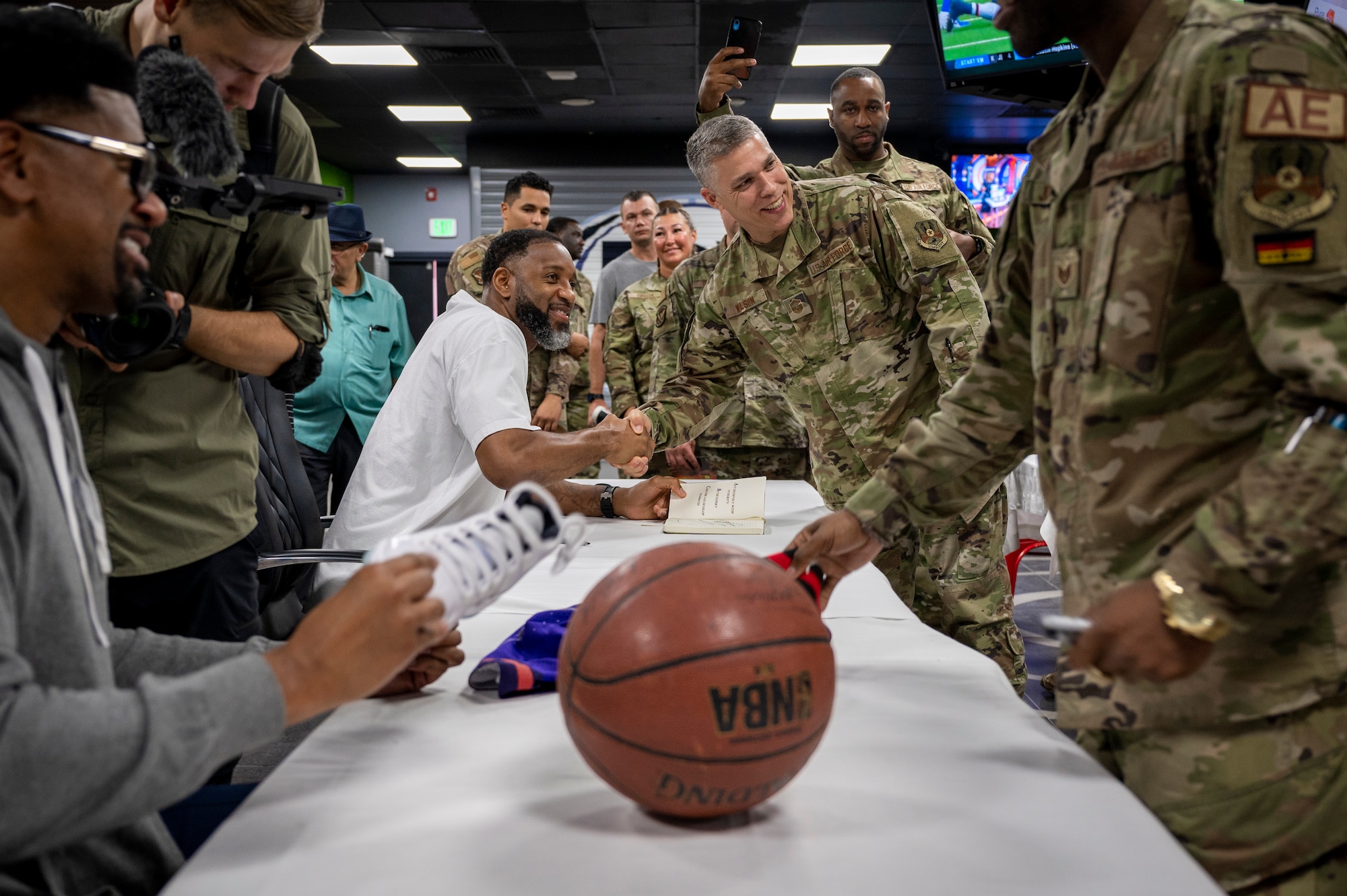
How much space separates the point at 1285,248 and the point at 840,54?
755 cm

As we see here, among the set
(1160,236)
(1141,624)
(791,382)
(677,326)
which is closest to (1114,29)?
(1160,236)

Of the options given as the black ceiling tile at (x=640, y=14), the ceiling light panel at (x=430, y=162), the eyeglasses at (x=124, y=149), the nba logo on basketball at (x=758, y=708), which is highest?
the black ceiling tile at (x=640, y=14)

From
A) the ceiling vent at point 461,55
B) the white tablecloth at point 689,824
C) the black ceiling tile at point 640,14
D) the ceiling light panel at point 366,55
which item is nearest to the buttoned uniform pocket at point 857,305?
the white tablecloth at point 689,824

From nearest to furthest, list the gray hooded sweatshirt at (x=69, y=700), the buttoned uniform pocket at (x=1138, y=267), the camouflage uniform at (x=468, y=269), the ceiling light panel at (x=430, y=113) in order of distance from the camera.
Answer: the gray hooded sweatshirt at (x=69, y=700)
the buttoned uniform pocket at (x=1138, y=267)
the camouflage uniform at (x=468, y=269)
the ceiling light panel at (x=430, y=113)

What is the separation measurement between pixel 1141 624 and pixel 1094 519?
212mm

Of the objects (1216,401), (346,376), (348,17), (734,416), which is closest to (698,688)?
(1216,401)

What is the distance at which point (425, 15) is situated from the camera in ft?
22.1

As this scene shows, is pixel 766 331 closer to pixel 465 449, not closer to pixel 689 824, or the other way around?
pixel 465 449

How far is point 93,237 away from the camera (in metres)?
0.91

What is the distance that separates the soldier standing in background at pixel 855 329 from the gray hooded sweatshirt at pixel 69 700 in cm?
184

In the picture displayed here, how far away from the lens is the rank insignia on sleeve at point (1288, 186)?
0.86m

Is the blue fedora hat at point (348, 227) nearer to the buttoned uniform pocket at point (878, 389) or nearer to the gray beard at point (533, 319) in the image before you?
the gray beard at point (533, 319)

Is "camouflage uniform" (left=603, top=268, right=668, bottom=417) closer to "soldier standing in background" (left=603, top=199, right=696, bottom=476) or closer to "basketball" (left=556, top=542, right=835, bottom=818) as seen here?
"soldier standing in background" (left=603, top=199, right=696, bottom=476)

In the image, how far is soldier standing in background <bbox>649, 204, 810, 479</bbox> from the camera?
3.25 m
